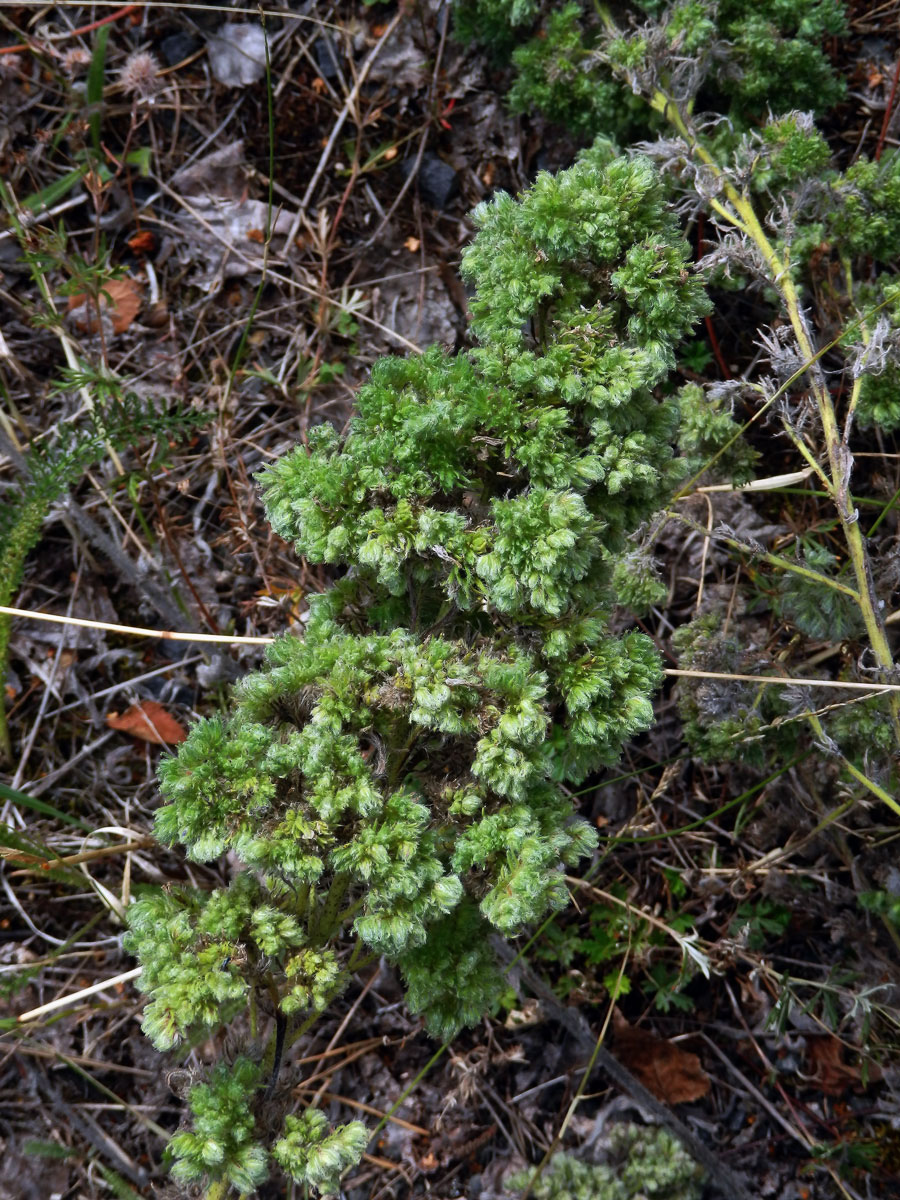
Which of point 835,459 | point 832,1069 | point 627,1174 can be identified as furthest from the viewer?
point 832,1069

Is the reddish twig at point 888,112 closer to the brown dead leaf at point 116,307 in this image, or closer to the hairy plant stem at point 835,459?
the hairy plant stem at point 835,459

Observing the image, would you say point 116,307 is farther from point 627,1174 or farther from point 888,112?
point 627,1174

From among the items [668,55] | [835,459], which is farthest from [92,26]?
[835,459]

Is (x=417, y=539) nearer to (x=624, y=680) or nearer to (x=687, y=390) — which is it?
(x=624, y=680)

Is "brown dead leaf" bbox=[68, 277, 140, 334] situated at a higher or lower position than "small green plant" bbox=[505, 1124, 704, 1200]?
higher

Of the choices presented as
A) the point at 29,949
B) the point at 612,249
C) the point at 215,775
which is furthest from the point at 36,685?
the point at 612,249

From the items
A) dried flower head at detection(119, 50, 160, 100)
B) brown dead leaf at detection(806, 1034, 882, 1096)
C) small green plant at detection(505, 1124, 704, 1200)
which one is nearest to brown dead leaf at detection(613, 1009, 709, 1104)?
small green plant at detection(505, 1124, 704, 1200)

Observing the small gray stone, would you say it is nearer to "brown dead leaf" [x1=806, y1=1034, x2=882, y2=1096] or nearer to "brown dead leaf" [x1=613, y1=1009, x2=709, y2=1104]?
"brown dead leaf" [x1=613, y1=1009, x2=709, y2=1104]

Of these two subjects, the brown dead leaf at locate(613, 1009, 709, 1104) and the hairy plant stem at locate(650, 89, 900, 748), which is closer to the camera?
the hairy plant stem at locate(650, 89, 900, 748)
